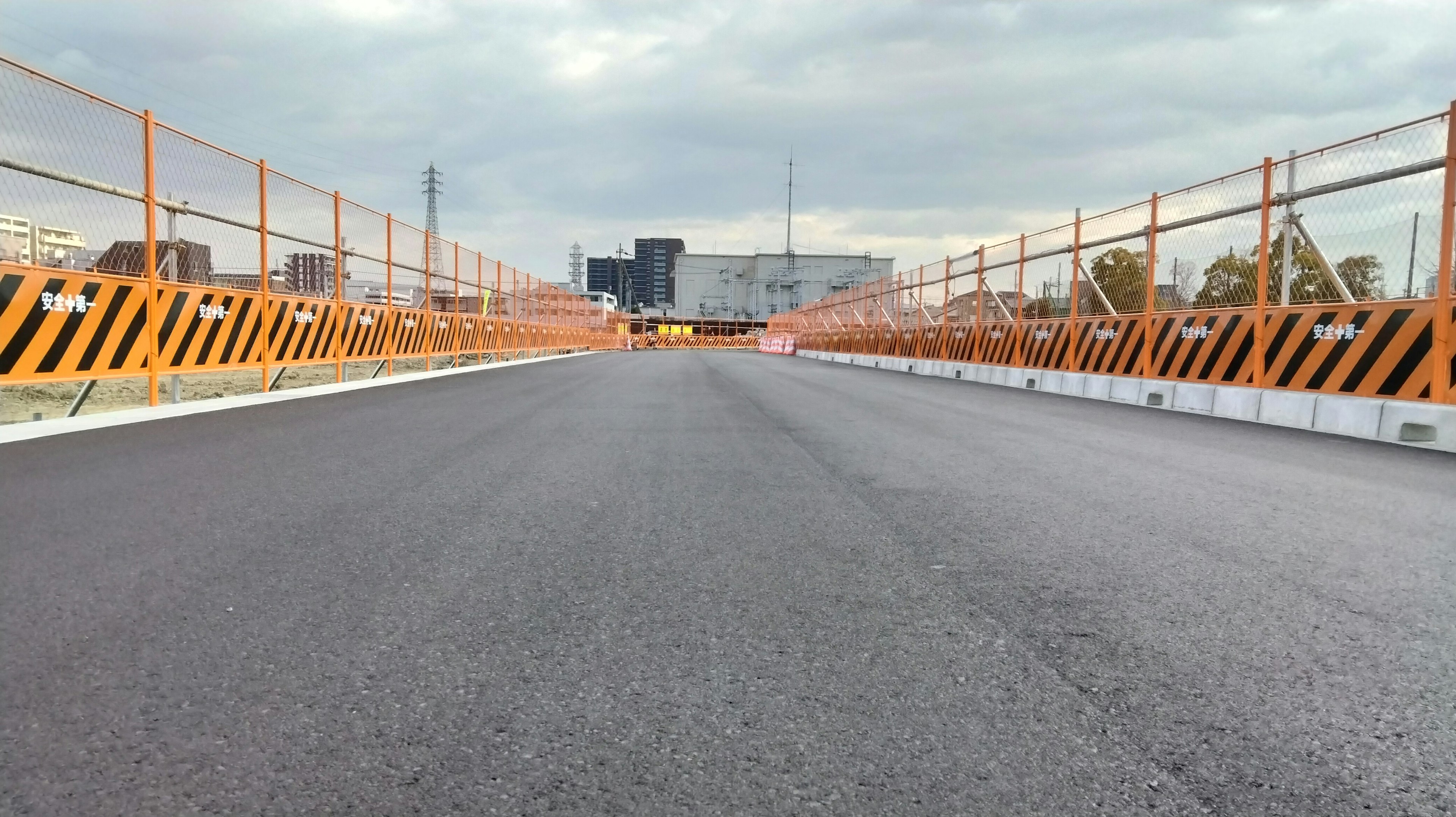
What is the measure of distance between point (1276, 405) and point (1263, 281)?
1961mm

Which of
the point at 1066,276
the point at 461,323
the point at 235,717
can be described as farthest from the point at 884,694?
the point at 461,323

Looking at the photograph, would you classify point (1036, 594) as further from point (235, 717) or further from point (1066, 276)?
point (1066, 276)

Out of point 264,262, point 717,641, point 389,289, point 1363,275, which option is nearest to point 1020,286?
point 1363,275

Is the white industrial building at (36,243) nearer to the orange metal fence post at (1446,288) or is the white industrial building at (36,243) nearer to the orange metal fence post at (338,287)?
the orange metal fence post at (338,287)

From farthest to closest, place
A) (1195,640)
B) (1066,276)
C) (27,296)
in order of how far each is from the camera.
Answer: (1066,276), (27,296), (1195,640)

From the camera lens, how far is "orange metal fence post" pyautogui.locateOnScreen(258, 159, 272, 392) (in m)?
12.5

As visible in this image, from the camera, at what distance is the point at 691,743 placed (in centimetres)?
215

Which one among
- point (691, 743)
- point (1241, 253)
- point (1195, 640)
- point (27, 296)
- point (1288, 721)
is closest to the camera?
point (691, 743)

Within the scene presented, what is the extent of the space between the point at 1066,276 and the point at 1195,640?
640 inches

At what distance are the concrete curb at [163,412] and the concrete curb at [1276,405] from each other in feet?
42.9

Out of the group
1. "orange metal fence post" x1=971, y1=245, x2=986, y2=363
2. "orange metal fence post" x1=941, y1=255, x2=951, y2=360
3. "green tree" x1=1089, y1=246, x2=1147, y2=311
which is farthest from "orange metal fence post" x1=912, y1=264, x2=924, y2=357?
"green tree" x1=1089, y1=246, x2=1147, y2=311

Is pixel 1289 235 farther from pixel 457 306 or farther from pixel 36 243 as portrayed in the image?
pixel 457 306

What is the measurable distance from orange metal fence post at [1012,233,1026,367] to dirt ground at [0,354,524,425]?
14109 mm

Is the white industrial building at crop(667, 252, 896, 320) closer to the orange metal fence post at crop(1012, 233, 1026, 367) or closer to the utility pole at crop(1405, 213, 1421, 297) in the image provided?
the orange metal fence post at crop(1012, 233, 1026, 367)
